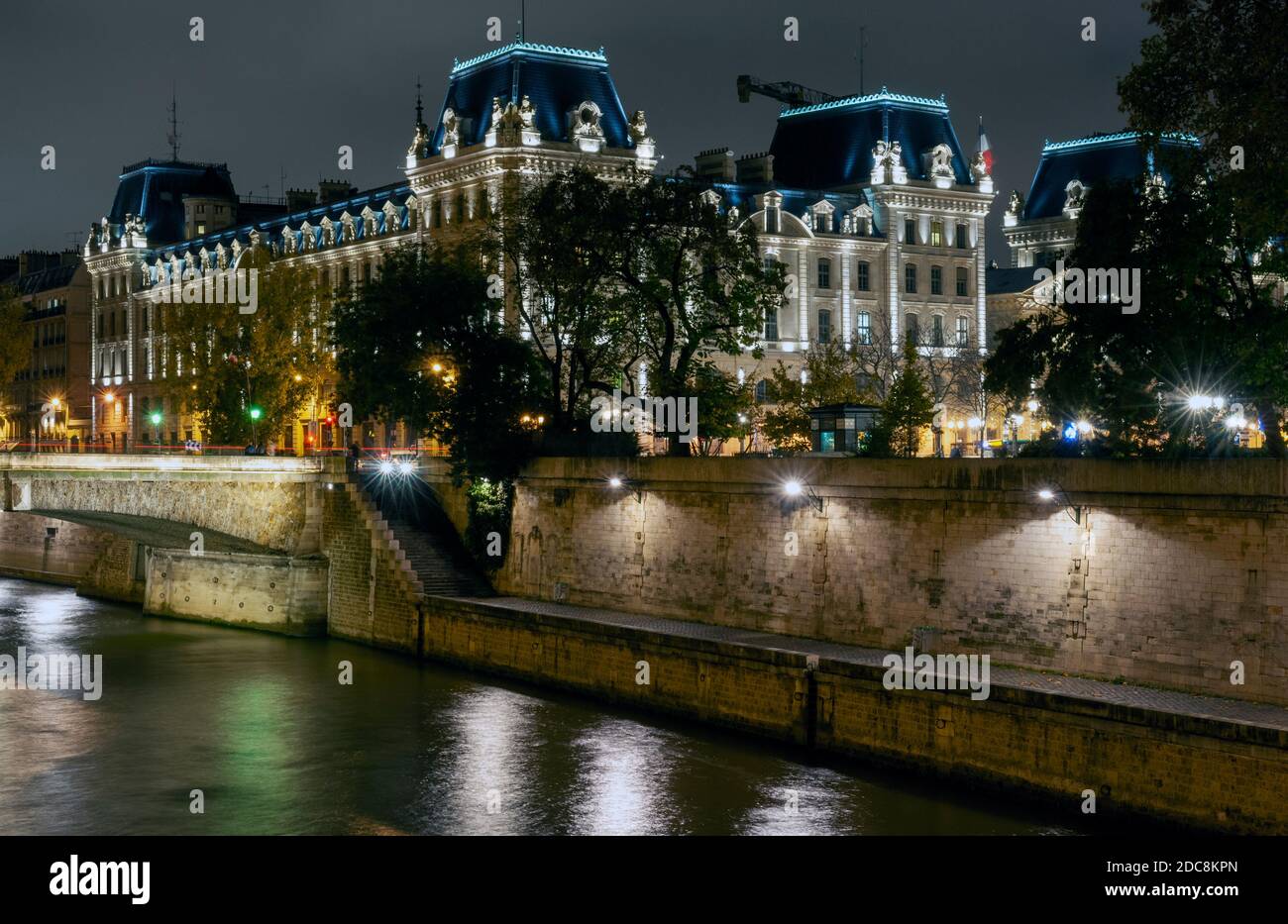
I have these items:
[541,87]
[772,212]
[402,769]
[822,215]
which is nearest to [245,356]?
[541,87]

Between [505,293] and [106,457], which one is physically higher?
[505,293]

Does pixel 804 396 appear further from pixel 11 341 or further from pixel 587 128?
pixel 11 341

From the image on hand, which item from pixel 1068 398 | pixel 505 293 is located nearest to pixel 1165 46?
pixel 1068 398

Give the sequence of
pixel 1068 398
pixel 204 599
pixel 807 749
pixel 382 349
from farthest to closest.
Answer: pixel 204 599 → pixel 382 349 → pixel 1068 398 → pixel 807 749

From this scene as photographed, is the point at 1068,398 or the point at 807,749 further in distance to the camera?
the point at 1068,398

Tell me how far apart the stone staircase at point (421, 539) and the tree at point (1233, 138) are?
22487 millimetres

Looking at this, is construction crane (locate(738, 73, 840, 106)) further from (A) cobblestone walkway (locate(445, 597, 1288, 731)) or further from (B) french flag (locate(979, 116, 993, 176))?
(A) cobblestone walkway (locate(445, 597, 1288, 731))

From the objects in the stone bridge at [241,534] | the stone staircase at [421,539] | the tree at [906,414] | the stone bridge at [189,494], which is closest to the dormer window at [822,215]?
the tree at [906,414]

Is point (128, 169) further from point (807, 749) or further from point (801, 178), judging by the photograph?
point (807, 749)

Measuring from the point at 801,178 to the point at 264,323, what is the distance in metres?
34.2

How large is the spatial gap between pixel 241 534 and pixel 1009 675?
29.0 m

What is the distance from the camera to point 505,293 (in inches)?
2904
